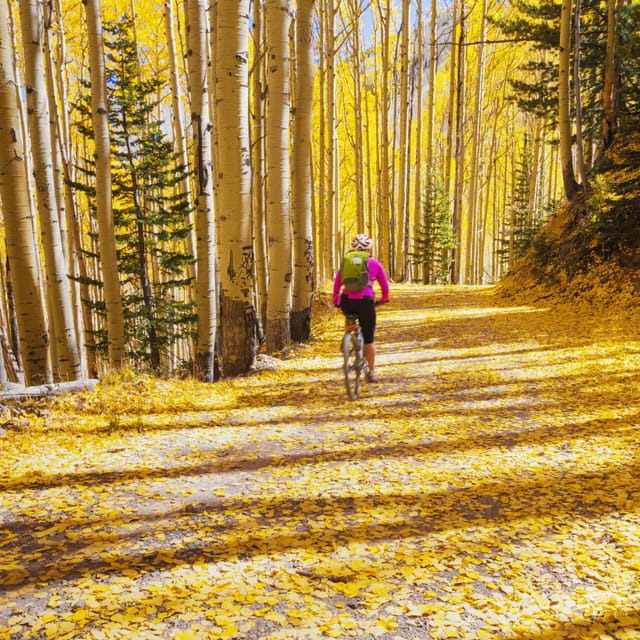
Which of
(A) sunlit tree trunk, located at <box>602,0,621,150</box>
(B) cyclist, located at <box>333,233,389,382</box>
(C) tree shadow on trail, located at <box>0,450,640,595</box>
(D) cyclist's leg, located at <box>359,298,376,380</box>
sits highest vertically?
(A) sunlit tree trunk, located at <box>602,0,621,150</box>

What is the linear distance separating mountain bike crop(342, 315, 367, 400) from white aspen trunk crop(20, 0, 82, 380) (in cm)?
446

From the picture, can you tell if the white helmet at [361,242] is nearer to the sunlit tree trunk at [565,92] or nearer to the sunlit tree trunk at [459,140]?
the sunlit tree trunk at [565,92]

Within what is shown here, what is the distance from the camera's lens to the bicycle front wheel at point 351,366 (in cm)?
Result: 618

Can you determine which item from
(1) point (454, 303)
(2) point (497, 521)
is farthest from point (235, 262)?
(1) point (454, 303)

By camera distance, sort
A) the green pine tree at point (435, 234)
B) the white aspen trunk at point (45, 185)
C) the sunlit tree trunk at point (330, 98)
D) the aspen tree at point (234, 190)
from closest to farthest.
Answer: the aspen tree at point (234, 190) → the white aspen trunk at point (45, 185) → the sunlit tree trunk at point (330, 98) → the green pine tree at point (435, 234)

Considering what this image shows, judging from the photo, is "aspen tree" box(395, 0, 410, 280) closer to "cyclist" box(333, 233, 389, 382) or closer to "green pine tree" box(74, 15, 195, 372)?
"green pine tree" box(74, 15, 195, 372)

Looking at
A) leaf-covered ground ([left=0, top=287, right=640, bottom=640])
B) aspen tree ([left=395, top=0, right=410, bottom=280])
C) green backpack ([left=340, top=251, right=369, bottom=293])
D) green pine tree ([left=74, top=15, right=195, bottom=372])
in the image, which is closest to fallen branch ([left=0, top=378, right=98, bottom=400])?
leaf-covered ground ([left=0, top=287, right=640, bottom=640])

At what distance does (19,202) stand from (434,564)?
21.1 feet

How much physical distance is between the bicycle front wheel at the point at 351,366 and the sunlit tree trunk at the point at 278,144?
2650mm

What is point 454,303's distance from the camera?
1445cm

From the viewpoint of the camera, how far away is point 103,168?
7934mm

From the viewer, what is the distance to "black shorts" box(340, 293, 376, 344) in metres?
6.20

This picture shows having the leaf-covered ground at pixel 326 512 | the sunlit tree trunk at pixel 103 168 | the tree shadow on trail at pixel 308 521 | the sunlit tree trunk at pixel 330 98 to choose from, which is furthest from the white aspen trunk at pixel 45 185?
the sunlit tree trunk at pixel 330 98

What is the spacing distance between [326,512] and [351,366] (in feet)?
9.31
